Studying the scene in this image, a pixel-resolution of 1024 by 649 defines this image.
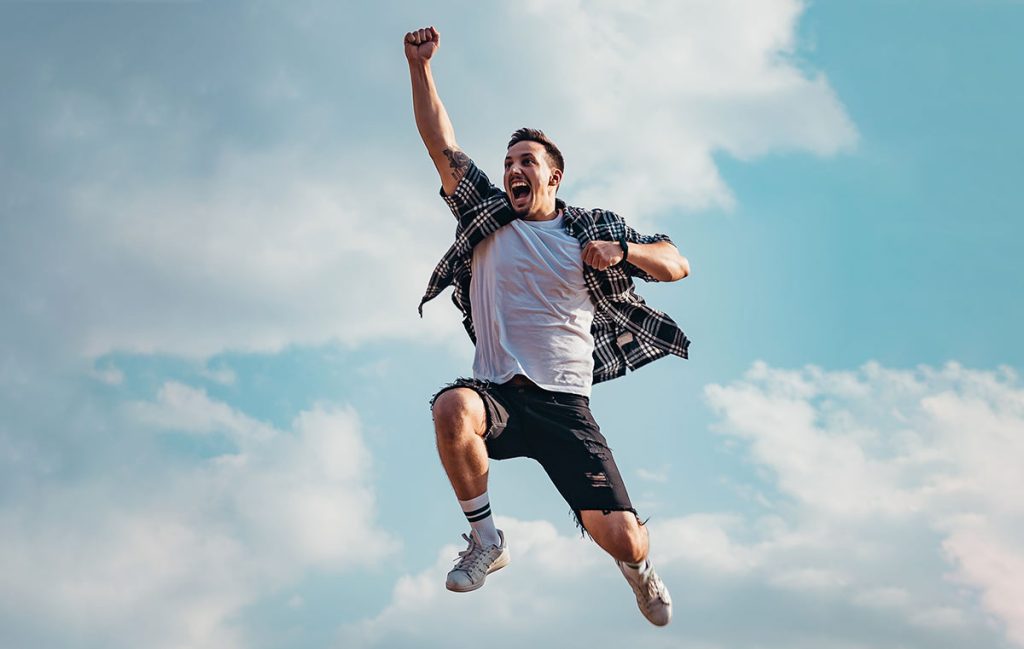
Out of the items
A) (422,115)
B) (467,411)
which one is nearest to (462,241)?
(422,115)

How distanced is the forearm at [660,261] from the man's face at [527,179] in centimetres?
77

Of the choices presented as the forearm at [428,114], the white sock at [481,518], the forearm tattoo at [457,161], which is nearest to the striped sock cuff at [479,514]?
the white sock at [481,518]

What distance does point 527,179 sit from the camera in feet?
23.9

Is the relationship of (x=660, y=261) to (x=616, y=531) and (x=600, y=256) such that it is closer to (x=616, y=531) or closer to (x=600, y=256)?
(x=600, y=256)

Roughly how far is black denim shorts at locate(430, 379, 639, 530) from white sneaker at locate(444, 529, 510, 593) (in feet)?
1.73

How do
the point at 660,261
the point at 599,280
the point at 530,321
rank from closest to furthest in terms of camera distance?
the point at 530,321 < the point at 660,261 < the point at 599,280

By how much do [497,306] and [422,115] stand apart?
4.77 ft

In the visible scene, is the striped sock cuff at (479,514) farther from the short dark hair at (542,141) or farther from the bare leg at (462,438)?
the short dark hair at (542,141)

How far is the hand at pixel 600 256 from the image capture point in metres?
6.72

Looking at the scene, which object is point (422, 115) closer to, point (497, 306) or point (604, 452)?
point (497, 306)

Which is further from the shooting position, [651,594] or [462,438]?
[651,594]

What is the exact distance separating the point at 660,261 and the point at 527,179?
1058 millimetres

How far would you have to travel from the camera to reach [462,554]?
6758mm

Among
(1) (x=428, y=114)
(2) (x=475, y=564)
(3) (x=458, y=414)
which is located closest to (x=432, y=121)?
(1) (x=428, y=114)
